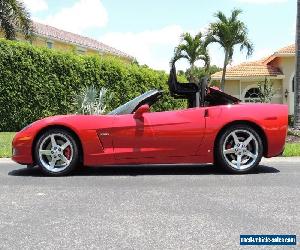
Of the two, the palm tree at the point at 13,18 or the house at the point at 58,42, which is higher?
the house at the point at 58,42

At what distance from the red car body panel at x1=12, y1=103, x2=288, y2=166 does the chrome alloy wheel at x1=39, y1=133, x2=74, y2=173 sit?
0.53 ft

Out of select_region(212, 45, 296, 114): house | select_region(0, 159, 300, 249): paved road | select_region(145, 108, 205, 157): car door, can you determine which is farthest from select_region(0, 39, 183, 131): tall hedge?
select_region(212, 45, 296, 114): house

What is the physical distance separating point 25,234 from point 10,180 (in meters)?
2.98

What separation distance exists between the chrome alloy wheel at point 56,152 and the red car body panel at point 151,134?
6.3 inches

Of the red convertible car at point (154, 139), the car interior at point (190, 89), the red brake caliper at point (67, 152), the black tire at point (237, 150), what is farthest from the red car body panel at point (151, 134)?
the car interior at point (190, 89)

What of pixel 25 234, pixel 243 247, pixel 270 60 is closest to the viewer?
pixel 243 247

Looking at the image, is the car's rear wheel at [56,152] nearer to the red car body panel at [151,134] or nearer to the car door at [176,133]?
the red car body panel at [151,134]

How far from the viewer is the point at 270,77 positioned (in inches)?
1328

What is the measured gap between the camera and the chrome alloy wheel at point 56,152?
23.5 ft

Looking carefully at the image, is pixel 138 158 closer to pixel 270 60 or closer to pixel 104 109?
pixel 104 109

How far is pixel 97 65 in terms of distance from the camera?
67.5ft

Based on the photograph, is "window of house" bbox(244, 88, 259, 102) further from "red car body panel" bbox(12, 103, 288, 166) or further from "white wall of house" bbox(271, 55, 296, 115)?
"red car body panel" bbox(12, 103, 288, 166)

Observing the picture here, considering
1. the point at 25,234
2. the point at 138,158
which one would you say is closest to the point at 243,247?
the point at 25,234

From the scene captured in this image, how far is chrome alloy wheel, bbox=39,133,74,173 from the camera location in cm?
716
